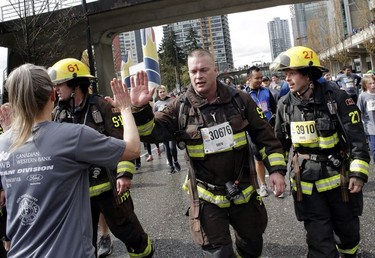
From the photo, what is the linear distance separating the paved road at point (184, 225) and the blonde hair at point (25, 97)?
2.84 m

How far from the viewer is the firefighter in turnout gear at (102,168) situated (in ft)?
12.5

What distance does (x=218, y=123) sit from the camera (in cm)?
333

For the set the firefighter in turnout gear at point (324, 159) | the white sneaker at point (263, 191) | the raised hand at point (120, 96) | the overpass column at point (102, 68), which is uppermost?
the overpass column at point (102, 68)

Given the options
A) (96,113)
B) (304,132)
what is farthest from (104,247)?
(304,132)

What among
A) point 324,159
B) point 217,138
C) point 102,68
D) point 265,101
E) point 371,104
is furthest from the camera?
point 102,68

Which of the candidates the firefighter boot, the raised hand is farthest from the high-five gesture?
the firefighter boot

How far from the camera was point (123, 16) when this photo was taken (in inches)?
814

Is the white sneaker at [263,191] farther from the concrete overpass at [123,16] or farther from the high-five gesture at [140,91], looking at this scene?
the concrete overpass at [123,16]

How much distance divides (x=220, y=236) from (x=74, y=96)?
6.52 feet

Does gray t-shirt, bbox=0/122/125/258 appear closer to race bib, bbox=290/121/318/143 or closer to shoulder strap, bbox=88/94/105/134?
shoulder strap, bbox=88/94/105/134

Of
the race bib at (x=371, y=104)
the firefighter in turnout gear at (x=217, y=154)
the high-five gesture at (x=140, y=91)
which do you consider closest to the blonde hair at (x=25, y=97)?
the high-five gesture at (x=140, y=91)

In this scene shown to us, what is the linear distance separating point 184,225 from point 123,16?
17058 mm

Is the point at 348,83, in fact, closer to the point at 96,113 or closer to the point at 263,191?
the point at 263,191

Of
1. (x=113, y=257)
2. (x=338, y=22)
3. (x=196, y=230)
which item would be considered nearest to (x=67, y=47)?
(x=113, y=257)
